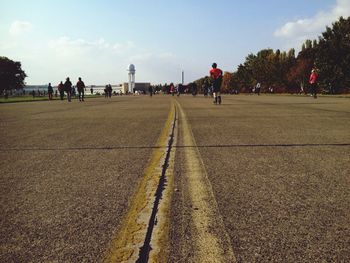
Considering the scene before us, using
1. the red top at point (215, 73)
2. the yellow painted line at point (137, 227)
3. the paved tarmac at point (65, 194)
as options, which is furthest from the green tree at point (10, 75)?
the yellow painted line at point (137, 227)

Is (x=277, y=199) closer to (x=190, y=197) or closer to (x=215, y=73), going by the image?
(x=190, y=197)

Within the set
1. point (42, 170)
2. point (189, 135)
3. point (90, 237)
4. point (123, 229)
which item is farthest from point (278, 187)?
point (189, 135)

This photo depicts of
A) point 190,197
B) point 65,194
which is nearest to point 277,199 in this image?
point 190,197

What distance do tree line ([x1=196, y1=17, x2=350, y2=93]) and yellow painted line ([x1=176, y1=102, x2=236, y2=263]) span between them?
150 ft

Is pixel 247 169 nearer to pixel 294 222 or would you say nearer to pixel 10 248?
pixel 294 222

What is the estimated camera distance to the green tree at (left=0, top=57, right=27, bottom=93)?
305ft

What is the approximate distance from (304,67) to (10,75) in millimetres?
66953

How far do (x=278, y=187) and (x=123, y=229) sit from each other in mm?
1638

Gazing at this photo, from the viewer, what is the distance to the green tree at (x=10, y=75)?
92875 millimetres

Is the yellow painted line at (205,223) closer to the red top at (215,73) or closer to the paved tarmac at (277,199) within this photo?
the paved tarmac at (277,199)

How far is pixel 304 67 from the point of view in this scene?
7300 cm

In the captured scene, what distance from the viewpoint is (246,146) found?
602 cm

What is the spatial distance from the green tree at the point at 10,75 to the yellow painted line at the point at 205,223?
9681cm

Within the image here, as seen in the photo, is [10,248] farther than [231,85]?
No
